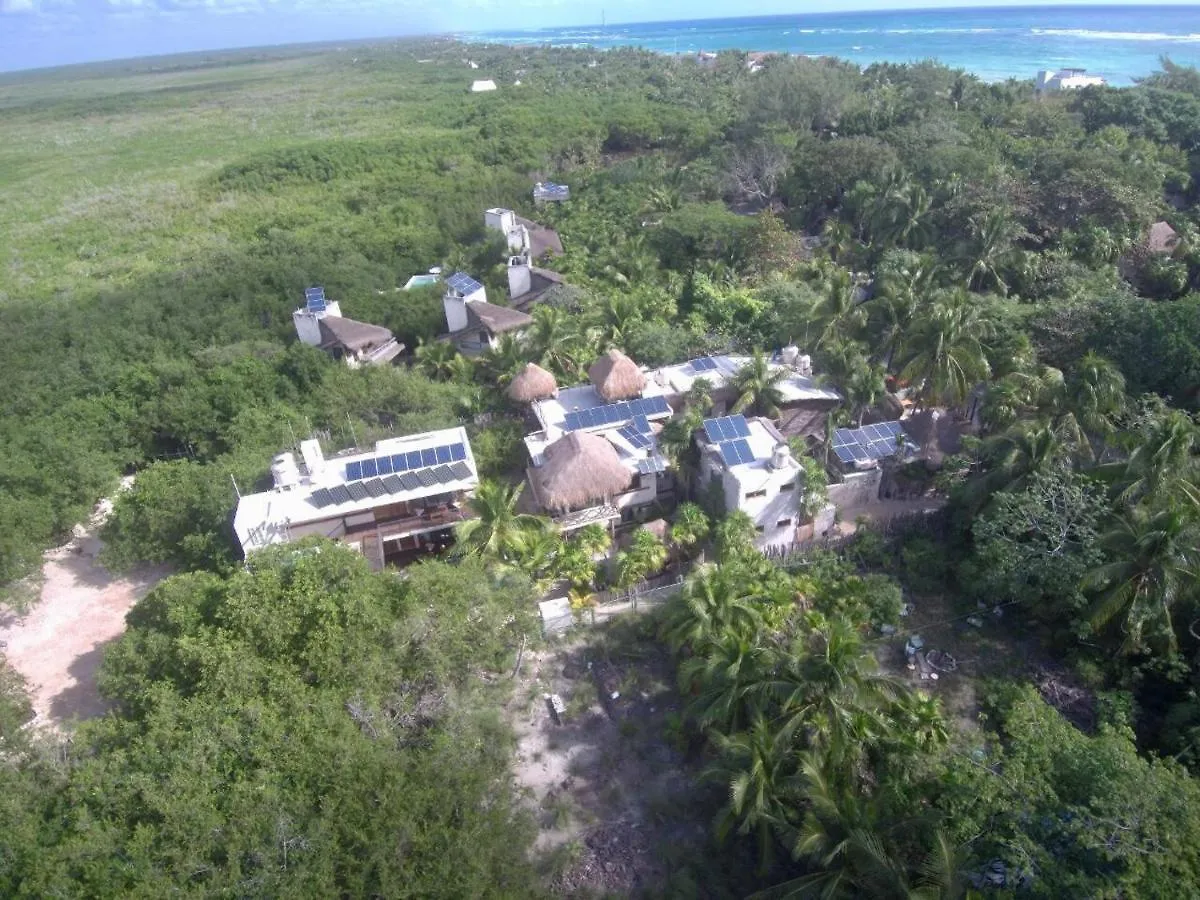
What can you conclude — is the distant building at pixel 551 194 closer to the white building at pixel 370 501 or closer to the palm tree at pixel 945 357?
the palm tree at pixel 945 357

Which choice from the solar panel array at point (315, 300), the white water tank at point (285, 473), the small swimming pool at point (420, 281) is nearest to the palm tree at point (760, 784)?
the white water tank at point (285, 473)

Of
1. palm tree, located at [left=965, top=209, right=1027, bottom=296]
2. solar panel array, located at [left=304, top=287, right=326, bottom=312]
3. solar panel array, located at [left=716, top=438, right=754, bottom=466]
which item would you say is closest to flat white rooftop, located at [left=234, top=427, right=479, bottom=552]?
solar panel array, located at [left=716, top=438, right=754, bottom=466]

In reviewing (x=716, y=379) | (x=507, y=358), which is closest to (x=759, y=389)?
(x=716, y=379)

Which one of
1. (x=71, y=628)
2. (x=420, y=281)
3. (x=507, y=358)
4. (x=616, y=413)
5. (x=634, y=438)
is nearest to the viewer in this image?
(x=71, y=628)

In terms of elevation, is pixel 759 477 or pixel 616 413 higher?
pixel 616 413

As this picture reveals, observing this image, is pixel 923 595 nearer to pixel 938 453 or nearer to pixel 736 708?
pixel 938 453

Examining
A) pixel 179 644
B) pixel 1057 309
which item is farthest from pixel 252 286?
pixel 1057 309

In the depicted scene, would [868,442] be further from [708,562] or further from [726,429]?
[708,562]
